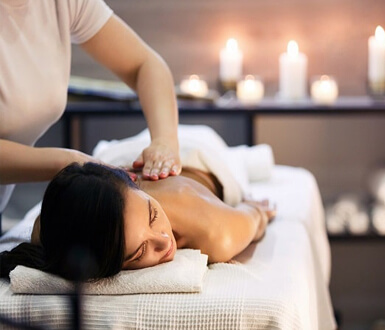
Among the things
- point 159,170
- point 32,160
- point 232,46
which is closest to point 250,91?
point 232,46

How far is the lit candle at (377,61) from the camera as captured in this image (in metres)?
3.28

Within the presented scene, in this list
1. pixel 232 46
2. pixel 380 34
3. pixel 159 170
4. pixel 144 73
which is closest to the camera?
pixel 159 170

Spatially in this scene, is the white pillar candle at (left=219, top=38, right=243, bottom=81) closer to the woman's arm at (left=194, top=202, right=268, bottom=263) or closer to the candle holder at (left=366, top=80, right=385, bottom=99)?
the candle holder at (left=366, top=80, right=385, bottom=99)

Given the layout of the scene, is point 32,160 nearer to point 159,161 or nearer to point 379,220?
point 159,161

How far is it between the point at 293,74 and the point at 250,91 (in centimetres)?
20

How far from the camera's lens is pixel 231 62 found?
352 centimetres

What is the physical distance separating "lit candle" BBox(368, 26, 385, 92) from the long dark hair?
2005mm

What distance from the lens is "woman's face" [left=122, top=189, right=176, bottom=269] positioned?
1524 millimetres

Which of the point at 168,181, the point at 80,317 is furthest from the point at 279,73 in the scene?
the point at 80,317

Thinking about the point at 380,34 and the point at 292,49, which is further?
the point at 292,49

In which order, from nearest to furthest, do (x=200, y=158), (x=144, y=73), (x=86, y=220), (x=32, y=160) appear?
(x=86, y=220) < (x=32, y=160) < (x=144, y=73) < (x=200, y=158)

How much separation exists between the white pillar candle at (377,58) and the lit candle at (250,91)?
0.49 metres

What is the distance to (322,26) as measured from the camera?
141 inches

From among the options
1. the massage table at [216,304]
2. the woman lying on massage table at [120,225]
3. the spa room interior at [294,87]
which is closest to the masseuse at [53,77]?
the woman lying on massage table at [120,225]
